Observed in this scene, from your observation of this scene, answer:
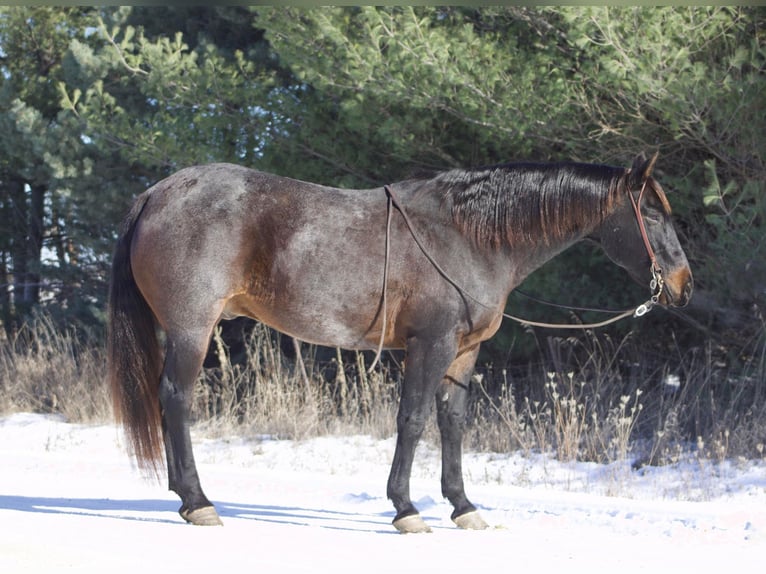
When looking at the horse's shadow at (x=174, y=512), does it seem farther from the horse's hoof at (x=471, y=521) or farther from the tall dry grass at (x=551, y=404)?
the tall dry grass at (x=551, y=404)

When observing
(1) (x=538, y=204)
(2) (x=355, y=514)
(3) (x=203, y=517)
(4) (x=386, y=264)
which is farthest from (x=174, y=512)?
(1) (x=538, y=204)

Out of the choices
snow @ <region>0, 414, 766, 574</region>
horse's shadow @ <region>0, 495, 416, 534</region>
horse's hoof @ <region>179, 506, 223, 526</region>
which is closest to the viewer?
snow @ <region>0, 414, 766, 574</region>

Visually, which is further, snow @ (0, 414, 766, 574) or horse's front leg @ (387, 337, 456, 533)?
horse's front leg @ (387, 337, 456, 533)

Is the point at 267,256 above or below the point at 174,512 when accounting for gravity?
above

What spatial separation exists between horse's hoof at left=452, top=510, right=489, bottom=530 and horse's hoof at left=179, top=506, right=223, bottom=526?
4.39ft

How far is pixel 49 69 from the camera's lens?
15969 mm

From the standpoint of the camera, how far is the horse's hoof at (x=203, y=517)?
17.7 feet

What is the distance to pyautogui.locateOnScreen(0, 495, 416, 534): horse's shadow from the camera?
5.67 meters

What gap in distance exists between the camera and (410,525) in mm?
5281

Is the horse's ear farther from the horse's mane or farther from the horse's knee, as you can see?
the horse's knee

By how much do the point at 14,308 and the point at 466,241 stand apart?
11.6m

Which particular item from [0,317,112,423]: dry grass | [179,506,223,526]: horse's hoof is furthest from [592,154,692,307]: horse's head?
[0,317,112,423]: dry grass

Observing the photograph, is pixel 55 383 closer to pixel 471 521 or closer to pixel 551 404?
pixel 551 404

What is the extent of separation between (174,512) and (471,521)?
185 centimetres
